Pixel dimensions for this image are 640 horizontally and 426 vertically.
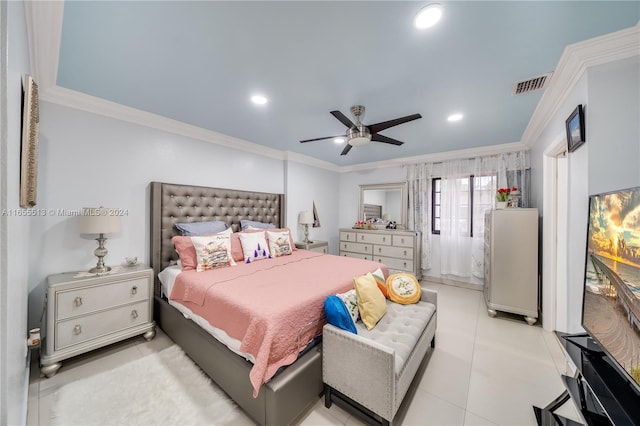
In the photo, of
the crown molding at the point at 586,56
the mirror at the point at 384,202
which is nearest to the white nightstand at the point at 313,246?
the mirror at the point at 384,202

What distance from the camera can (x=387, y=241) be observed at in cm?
441

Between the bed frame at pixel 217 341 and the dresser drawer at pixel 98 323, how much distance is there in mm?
212

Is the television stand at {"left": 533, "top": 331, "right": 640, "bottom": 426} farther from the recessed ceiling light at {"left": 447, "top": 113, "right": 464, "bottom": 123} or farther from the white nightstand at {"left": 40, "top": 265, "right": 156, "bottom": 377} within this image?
the white nightstand at {"left": 40, "top": 265, "right": 156, "bottom": 377}

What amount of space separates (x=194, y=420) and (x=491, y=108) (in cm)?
369

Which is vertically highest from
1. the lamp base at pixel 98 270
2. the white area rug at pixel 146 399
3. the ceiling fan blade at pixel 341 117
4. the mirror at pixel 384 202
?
the ceiling fan blade at pixel 341 117

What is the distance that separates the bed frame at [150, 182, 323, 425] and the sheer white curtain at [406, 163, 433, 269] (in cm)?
273

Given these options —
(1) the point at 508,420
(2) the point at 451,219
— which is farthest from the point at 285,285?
(2) the point at 451,219

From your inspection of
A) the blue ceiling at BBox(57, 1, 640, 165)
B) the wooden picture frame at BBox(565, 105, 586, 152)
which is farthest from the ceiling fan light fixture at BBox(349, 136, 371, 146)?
the wooden picture frame at BBox(565, 105, 586, 152)

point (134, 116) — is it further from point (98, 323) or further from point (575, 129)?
point (575, 129)

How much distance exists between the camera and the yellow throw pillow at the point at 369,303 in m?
1.82

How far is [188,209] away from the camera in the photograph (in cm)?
297

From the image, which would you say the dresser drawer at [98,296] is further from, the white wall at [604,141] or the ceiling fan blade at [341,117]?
the white wall at [604,141]

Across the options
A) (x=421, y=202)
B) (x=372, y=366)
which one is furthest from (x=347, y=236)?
(x=372, y=366)

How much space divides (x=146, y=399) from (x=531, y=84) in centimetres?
387
